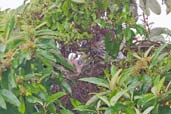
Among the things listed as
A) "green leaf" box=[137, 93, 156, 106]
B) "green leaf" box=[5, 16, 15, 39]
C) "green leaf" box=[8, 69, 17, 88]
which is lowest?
"green leaf" box=[137, 93, 156, 106]

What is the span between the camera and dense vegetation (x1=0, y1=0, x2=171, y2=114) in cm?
148

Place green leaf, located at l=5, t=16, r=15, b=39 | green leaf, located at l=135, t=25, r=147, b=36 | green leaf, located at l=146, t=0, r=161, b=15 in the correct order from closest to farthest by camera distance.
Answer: green leaf, located at l=5, t=16, r=15, b=39, green leaf, located at l=135, t=25, r=147, b=36, green leaf, located at l=146, t=0, r=161, b=15

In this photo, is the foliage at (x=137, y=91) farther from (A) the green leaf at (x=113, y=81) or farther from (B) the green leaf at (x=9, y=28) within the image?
(B) the green leaf at (x=9, y=28)

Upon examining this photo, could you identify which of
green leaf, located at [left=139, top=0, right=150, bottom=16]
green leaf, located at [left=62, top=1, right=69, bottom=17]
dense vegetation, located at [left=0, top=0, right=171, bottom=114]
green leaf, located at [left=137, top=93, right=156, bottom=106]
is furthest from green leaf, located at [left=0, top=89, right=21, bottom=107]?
green leaf, located at [left=139, top=0, right=150, bottom=16]

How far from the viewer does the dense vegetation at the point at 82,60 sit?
1.48 meters

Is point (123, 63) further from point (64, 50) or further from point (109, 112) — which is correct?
point (109, 112)

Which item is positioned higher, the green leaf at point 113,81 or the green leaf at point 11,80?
the green leaf at point 11,80

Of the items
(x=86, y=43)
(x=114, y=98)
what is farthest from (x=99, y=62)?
(x=114, y=98)

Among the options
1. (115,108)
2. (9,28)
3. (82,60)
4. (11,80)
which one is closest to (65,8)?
(82,60)

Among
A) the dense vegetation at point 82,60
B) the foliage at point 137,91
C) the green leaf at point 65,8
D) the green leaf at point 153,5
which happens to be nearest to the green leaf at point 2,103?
the dense vegetation at point 82,60

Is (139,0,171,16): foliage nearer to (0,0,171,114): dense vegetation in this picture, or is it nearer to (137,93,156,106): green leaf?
(0,0,171,114): dense vegetation

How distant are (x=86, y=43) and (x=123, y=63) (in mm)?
200

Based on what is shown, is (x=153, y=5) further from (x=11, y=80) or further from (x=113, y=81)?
(x=11, y=80)

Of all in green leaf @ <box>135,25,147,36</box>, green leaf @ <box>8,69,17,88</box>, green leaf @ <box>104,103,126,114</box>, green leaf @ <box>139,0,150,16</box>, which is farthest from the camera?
green leaf @ <box>139,0,150,16</box>
